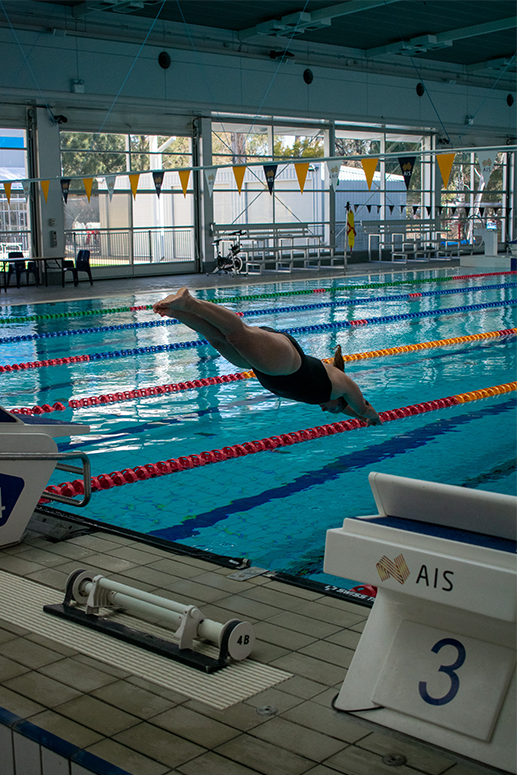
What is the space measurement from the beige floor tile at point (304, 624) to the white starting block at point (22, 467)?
1.19m

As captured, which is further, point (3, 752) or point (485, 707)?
point (3, 752)

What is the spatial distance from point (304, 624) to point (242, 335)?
3.46ft

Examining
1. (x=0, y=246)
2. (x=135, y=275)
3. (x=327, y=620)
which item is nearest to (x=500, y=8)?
(x=135, y=275)

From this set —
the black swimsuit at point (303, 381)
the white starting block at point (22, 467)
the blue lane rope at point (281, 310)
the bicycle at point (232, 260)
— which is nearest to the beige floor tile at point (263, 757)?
the black swimsuit at point (303, 381)

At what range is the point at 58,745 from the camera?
7.02 ft

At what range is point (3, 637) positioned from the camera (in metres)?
2.82

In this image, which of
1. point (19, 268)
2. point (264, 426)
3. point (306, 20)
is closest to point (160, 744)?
point (264, 426)

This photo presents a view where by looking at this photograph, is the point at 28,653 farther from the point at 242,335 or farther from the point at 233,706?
the point at 242,335

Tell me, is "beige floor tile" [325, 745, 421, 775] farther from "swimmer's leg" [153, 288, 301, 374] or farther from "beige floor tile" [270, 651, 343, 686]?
"swimmer's leg" [153, 288, 301, 374]

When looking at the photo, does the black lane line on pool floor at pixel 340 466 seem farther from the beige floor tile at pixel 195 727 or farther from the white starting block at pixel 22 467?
the beige floor tile at pixel 195 727

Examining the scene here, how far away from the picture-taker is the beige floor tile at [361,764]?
6.62 feet

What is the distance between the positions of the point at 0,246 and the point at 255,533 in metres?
15.0

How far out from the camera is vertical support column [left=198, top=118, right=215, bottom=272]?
783 inches

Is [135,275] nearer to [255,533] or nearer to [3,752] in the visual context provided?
[255,533]
